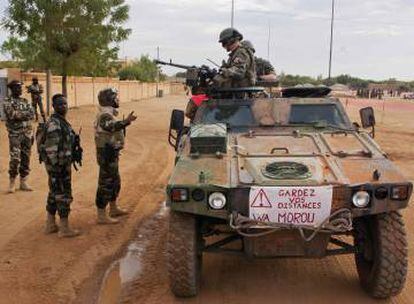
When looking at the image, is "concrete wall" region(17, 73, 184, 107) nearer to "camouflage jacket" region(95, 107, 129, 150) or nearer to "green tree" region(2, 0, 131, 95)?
"green tree" region(2, 0, 131, 95)

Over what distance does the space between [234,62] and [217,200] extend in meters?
2.99

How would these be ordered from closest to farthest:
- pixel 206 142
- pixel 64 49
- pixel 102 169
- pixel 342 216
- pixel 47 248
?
pixel 342 216 → pixel 206 142 → pixel 47 248 → pixel 102 169 → pixel 64 49

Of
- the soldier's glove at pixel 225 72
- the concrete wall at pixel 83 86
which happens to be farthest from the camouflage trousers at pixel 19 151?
the concrete wall at pixel 83 86

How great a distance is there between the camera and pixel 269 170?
194 inches

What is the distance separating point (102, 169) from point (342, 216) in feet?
11.4

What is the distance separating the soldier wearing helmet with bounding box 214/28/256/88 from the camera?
7270 mm

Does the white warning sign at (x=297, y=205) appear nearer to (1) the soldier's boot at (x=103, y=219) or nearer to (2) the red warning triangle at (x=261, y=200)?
(2) the red warning triangle at (x=261, y=200)

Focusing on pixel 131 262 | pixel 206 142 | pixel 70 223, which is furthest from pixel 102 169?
pixel 206 142

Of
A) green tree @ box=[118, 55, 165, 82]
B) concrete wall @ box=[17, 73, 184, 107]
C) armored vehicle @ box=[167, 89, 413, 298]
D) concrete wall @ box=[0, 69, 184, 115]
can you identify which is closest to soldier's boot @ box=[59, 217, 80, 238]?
armored vehicle @ box=[167, 89, 413, 298]

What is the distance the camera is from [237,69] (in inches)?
285

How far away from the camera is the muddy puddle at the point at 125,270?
5.11 meters

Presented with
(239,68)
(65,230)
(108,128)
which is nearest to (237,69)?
(239,68)

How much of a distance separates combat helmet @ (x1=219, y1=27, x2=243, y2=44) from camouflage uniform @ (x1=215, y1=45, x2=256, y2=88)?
0.40 ft

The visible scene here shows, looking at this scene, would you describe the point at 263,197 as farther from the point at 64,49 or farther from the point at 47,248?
the point at 64,49
